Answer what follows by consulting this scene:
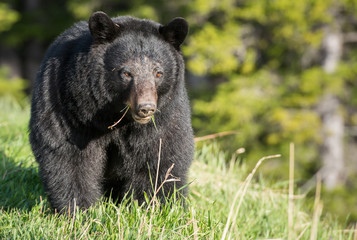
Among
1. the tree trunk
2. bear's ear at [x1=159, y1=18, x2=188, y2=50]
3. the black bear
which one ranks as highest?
bear's ear at [x1=159, y1=18, x2=188, y2=50]

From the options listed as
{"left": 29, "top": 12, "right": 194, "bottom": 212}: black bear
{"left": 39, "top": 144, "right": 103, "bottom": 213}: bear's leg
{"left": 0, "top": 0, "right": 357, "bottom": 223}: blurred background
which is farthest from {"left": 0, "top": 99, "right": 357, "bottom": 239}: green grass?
{"left": 0, "top": 0, "right": 357, "bottom": 223}: blurred background

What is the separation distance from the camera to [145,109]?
3.04 meters

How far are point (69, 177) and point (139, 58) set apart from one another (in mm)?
931

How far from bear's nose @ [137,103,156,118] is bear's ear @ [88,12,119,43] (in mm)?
637

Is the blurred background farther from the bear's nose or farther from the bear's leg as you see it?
the bear's nose

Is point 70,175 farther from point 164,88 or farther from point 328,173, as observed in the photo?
point 328,173

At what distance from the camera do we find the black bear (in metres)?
3.30

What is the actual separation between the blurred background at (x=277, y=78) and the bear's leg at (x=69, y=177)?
675cm

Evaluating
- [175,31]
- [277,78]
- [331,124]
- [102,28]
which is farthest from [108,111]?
[277,78]

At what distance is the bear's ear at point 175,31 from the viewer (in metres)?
3.47

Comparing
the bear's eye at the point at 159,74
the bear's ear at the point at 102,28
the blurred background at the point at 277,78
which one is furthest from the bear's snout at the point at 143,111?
the blurred background at the point at 277,78

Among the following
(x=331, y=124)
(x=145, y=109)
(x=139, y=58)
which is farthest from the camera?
(x=331, y=124)

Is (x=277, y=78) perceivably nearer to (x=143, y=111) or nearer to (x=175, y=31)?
(x=175, y=31)

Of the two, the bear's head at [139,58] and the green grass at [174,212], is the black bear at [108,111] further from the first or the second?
the green grass at [174,212]
